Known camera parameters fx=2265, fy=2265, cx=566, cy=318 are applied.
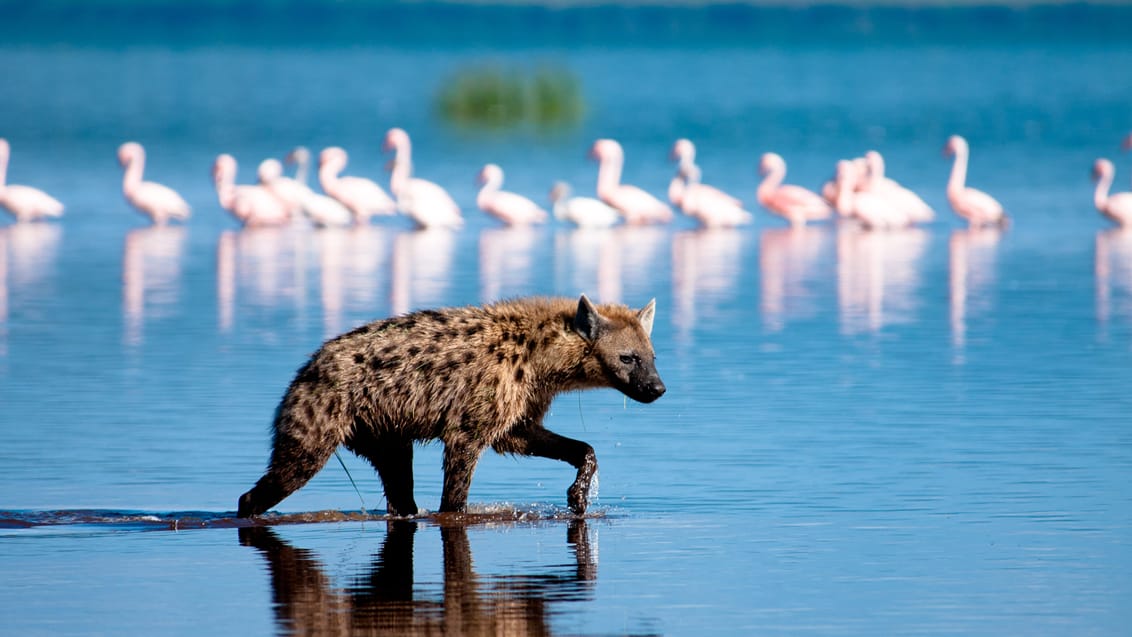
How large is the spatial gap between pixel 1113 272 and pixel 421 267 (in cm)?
661

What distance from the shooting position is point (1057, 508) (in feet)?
31.6

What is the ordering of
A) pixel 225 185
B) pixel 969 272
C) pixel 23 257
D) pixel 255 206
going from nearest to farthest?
pixel 969 272
pixel 23 257
pixel 255 206
pixel 225 185

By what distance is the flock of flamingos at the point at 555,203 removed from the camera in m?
28.2

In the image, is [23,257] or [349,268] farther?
[23,257]

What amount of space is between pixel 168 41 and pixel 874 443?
380 ft

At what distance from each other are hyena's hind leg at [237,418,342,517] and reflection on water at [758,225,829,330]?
25.2 ft

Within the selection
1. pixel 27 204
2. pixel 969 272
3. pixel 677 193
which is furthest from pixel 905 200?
pixel 27 204

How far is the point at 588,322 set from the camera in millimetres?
9977

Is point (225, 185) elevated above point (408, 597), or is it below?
above

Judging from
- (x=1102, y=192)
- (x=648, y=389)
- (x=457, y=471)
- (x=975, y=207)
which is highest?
(x=1102, y=192)

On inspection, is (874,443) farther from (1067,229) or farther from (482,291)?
(1067,229)

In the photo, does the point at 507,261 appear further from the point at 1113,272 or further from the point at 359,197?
the point at 359,197

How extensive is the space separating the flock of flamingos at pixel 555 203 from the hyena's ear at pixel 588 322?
1792cm

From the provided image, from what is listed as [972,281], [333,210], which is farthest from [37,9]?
[972,281]
